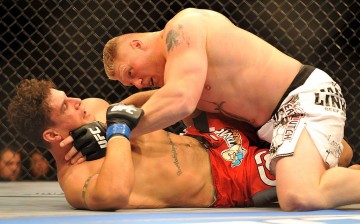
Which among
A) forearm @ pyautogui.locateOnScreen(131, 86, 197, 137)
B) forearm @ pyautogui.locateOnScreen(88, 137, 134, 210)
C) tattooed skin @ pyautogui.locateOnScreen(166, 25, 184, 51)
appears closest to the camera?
forearm @ pyautogui.locateOnScreen(88, 137, 134, 210)

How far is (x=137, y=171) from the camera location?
6.75 ft

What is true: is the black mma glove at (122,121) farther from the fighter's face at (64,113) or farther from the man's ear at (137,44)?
the man's ear at (137,44)

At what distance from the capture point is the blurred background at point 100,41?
3996 mm

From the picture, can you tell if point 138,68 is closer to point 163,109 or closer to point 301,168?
point 163,109

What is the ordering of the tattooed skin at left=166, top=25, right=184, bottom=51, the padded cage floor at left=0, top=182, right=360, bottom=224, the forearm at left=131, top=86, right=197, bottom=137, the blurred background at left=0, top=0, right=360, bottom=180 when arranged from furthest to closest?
the blurred background at left=0, top=0, right=360, bottom=180, the tattooed skin at left=166, top=25, right=184, bottom=51, the forearm at left=131, top=86, right=197, bottom=137, the padded cage floor at left=0, top=182, right=360, bottom=224

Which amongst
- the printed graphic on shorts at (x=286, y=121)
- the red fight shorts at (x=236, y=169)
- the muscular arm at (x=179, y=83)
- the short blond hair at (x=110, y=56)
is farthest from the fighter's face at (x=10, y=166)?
the printed graphic on shorts at (x=286, y=121)

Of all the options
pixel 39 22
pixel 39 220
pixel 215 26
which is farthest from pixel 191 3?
pixel 39 220

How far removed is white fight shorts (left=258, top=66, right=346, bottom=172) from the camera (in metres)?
2.04

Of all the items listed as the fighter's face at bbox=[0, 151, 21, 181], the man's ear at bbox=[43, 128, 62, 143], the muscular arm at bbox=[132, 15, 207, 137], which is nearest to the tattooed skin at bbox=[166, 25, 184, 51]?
the muscular arm at bbox=[132, 15, 207, 137]

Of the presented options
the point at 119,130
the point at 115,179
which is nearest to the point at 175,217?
the point at 115,179

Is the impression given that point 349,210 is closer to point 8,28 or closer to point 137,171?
point 137,171

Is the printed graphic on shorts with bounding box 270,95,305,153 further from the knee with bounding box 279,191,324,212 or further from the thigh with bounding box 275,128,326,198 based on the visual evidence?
the knee with bounding box 279,191,324,212

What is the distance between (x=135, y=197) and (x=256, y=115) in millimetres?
552

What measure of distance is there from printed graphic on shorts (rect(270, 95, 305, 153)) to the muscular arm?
31 centimetres
